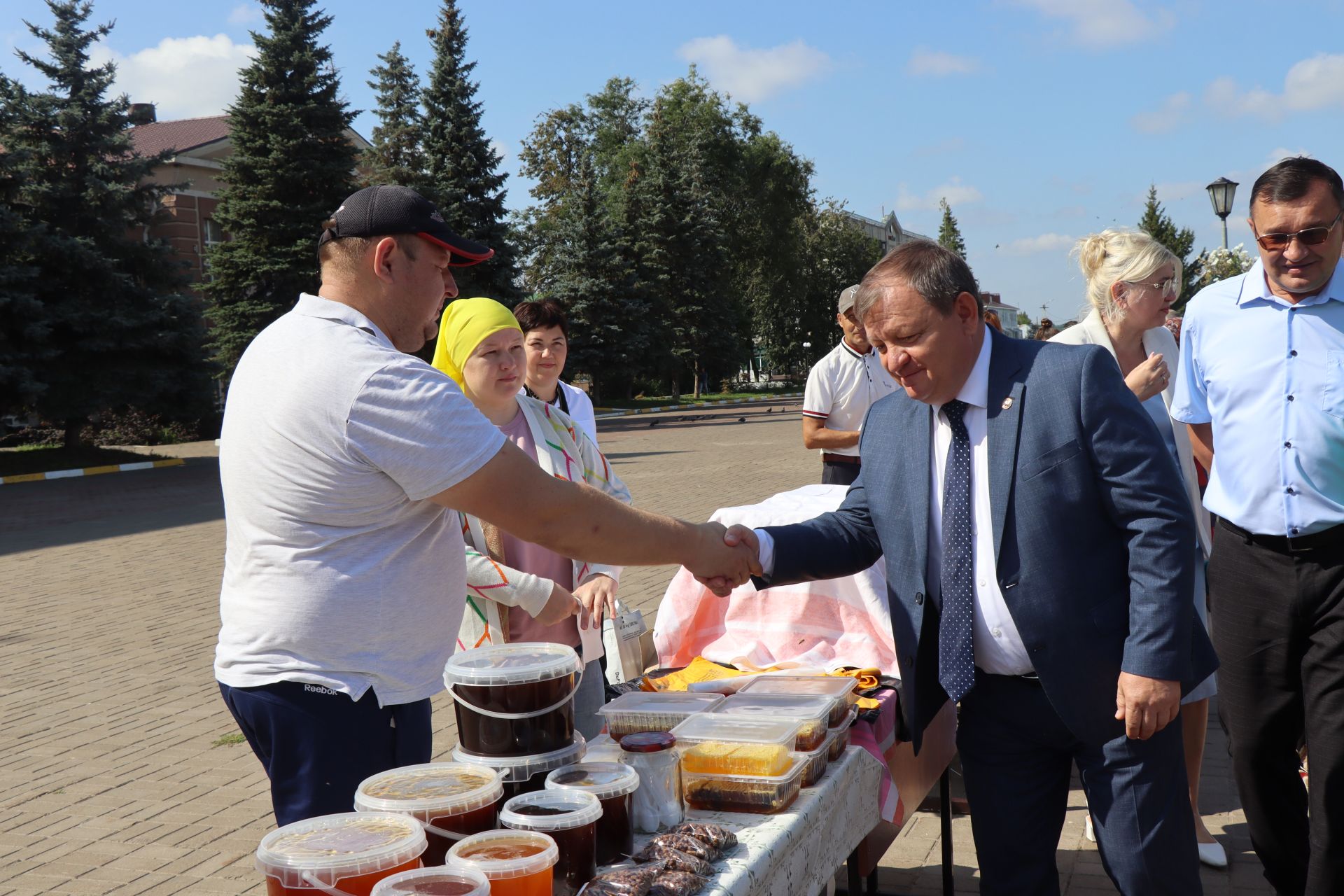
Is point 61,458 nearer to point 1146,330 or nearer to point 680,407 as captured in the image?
point 1146,330

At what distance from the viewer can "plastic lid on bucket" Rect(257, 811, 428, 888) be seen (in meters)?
1.57

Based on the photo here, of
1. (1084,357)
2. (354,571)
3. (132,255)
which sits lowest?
(354,571)

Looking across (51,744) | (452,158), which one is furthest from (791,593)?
(452,158)

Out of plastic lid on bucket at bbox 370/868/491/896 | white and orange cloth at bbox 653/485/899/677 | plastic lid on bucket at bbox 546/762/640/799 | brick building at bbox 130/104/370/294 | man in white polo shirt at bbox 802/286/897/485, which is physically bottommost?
white and orange cloth at bbox 653/485/899/677

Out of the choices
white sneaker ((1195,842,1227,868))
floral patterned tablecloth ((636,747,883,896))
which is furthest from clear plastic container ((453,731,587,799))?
white sneaker ((1195,842,1227,868))

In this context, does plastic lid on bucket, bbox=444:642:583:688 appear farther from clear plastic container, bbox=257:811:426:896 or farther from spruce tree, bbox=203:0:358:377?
spruce tree, bbox=203:0:358:377

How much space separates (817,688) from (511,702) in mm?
1174

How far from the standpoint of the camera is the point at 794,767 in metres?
2.33

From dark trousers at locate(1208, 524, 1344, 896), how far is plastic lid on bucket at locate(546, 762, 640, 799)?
2.22 meters

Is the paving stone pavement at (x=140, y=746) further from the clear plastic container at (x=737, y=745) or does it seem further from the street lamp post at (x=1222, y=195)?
the street lamp post at (x=1222, y=195)

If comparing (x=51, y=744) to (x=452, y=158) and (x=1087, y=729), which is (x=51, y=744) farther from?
(x=452, y=158)

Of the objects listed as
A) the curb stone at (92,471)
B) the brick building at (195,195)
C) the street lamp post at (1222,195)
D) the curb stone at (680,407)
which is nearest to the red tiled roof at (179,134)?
the brick building at (195,195)

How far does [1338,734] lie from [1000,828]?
3.86 feet

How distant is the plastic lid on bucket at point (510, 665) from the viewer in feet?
6.61
